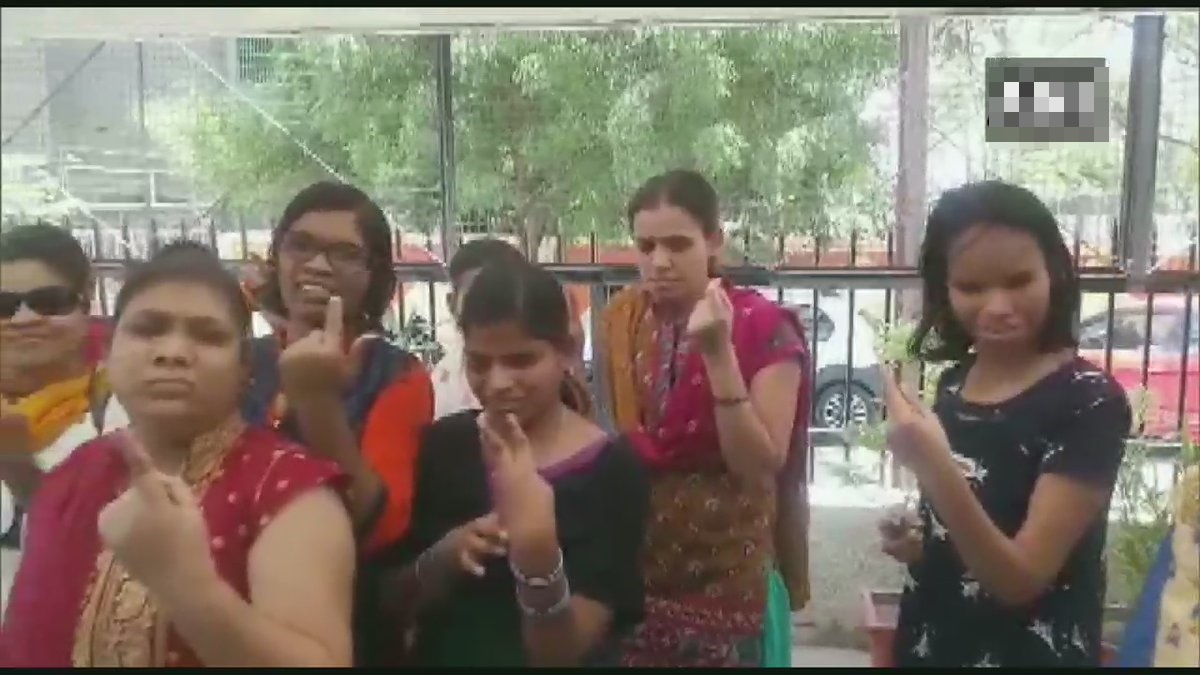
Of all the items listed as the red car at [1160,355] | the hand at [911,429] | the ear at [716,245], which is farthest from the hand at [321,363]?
the red car at [1160,355]

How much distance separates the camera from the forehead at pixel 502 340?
997 millimetres

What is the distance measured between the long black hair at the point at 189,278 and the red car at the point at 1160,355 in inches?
27.6

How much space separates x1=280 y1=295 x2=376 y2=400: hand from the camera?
1.01 m

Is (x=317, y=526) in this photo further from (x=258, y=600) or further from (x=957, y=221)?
(x=957, y=221)

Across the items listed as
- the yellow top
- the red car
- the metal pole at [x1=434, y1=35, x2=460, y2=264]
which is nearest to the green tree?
the metal pole at [x1=434, y1=35, x2=460, y2=264]

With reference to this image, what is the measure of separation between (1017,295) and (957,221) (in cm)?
8

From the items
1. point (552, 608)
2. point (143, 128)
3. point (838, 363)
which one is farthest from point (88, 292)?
point (838, 363)

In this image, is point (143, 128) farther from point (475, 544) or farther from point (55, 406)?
point (475, 544)

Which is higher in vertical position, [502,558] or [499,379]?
[499,379]

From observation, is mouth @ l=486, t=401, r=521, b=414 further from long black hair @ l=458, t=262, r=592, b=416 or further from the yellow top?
the yellow top

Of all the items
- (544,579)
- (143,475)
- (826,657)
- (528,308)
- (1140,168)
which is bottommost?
(826,657)

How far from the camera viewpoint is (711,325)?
1011mm

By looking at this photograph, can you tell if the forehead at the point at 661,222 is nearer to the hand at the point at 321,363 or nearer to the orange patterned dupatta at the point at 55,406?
the hand at the point at 321,363

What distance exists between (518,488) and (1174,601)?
0.56 metres
